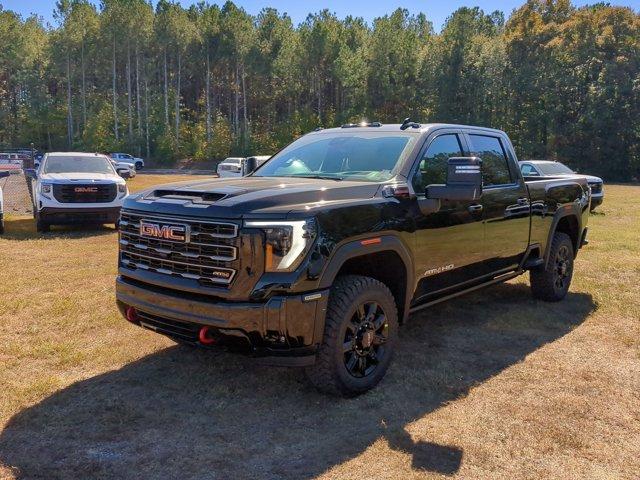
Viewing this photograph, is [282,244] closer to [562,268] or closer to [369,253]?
[369,253]

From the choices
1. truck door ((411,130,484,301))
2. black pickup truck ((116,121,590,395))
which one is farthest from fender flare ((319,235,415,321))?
truck door ((411,130,484,301))

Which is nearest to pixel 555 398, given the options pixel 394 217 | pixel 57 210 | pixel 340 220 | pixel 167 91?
pixel 394 217

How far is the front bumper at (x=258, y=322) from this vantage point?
339 centimetres

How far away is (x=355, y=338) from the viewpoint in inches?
154

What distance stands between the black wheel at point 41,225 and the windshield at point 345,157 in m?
8.01

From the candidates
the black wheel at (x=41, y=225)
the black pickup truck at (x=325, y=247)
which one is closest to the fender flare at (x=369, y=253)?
the black pickup truck at (x=325, y=247)

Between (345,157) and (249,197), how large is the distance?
1.43 meters

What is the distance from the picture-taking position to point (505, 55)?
164ft

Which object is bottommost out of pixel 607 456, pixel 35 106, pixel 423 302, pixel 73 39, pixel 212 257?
pixel 607 456

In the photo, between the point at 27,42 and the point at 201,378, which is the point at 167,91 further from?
the point at 201,378

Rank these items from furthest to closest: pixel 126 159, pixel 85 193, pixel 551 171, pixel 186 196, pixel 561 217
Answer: pixel 126 159
pixel 551 171
pixel 85 193
pixel 561 217
pixel 186 196

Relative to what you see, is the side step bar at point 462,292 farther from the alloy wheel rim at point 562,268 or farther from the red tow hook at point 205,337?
the red tow hook at point 205,337

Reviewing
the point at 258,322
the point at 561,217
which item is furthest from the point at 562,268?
the point at 258,322

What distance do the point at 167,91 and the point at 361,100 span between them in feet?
66.3
